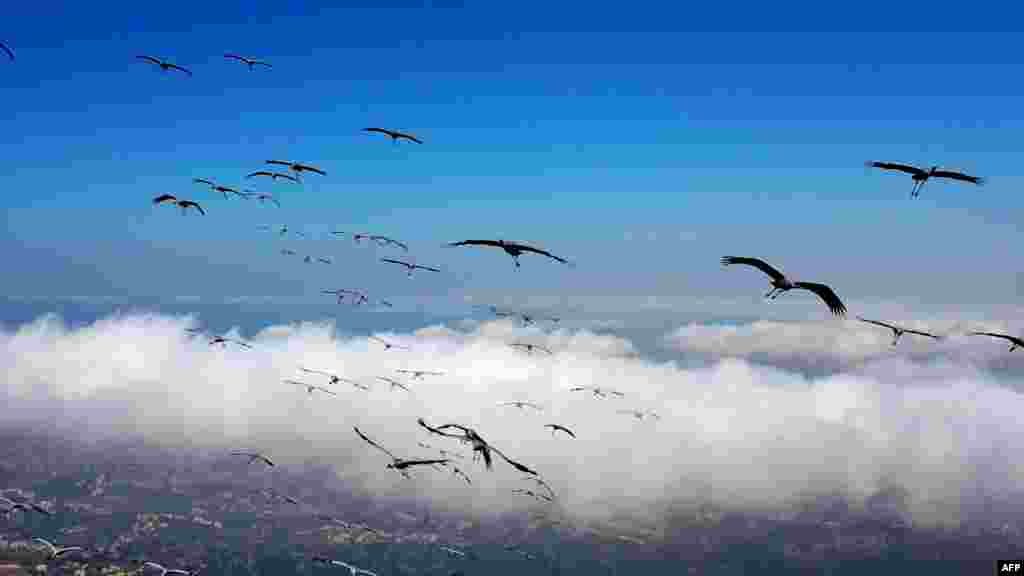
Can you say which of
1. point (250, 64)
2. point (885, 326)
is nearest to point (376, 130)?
point (250, 64)

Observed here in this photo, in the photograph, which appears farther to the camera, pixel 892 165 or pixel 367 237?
pixel 367 237

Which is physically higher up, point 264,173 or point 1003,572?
point 264,173

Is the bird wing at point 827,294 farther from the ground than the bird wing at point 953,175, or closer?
closer

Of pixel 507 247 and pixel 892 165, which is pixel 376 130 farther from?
pixel 892 165

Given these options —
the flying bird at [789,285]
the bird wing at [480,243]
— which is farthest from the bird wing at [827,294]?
the bird wing at [480,243]

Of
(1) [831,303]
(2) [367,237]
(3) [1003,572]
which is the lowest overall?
(3) [1003,572]

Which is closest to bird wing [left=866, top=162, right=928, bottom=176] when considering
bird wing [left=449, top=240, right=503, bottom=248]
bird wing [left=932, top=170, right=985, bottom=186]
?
bird wing [left=932, top=170, right=985, bottom=186]

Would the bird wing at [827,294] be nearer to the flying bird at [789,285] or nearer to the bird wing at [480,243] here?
the flying bird at [789,285]

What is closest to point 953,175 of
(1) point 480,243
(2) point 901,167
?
(2) point 901,167
